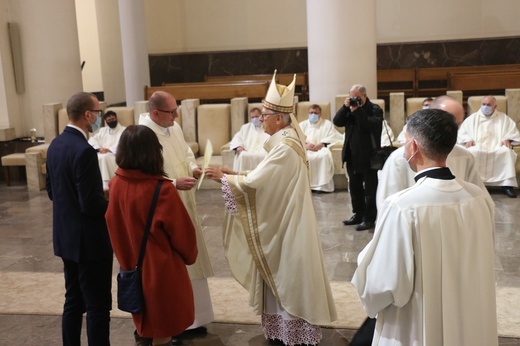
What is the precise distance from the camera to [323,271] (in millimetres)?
3701

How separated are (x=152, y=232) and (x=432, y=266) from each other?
130 cm

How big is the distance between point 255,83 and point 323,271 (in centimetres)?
705

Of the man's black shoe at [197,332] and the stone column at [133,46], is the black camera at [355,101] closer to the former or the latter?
the man's black shoe at [197,332]

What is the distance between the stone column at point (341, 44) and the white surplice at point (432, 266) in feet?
22.5

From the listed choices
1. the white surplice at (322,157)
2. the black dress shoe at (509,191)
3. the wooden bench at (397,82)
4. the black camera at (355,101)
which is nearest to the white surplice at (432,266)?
the black camera at (355,101)

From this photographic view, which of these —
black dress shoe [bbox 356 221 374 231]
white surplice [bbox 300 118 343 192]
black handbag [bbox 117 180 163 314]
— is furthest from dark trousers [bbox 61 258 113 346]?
white surplice [bbox 300 118 343 192]

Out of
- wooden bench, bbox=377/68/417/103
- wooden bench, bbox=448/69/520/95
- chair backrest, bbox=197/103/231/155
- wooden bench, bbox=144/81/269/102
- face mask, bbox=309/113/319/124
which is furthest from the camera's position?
wooden bench, bbox=377/68/417/103

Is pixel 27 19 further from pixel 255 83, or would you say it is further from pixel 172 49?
pixel 172 49

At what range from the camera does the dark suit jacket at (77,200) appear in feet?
10.5

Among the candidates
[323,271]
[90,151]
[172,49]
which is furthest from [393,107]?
[172,49]

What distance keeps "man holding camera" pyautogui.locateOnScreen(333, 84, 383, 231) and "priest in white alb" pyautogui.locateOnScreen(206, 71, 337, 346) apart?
2.72 meters

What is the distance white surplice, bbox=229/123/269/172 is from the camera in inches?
331

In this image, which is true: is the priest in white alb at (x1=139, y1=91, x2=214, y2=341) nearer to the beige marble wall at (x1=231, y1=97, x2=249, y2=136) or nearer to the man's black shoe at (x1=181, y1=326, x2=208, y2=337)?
the man's black shoe at (x1=181, y1=326, x2=208, y2=337)

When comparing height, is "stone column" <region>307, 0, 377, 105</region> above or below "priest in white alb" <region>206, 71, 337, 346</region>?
above
